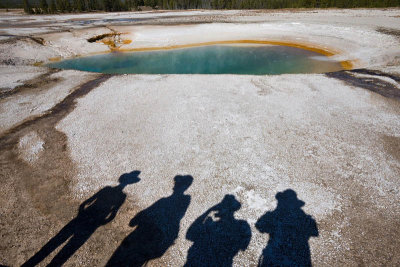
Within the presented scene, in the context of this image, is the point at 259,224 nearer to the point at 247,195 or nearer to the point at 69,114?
the point at 247,195

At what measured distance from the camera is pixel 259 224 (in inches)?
211

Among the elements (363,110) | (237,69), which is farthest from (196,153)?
(237,69)

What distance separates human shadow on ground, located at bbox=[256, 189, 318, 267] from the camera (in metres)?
4.65

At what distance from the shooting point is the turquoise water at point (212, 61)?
20234 mm

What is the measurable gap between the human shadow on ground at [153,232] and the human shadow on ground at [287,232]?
2.19 m

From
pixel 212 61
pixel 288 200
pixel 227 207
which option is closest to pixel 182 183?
pixel 227 207

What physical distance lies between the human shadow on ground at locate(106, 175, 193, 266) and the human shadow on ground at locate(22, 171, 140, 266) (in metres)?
0.89

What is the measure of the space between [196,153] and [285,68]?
16.4 meters

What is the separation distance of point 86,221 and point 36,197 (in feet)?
6.84

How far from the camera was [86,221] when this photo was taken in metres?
5.51

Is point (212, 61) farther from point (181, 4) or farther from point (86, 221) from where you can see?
point (181, 4)

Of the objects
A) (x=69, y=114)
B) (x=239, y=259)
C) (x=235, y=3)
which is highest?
(x=235, y=3)

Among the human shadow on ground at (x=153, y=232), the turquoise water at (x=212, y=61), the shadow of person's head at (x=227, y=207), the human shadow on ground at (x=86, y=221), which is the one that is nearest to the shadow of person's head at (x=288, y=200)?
the shadow of person's head at (x=227, y=207)

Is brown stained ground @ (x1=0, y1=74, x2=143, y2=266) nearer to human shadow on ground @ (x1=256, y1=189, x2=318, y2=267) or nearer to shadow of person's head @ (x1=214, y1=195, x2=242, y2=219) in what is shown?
shadow of person's head @ (x1=214, y1=195, x2=242, y2=219)
